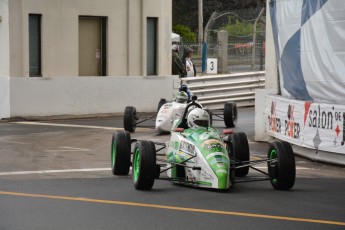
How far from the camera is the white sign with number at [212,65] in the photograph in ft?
112

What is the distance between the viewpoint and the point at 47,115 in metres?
25.9

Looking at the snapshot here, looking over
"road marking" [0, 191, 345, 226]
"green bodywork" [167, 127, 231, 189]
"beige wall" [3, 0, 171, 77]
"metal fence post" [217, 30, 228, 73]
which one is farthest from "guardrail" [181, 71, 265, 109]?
"road marking" [0, 191, 345, 226]

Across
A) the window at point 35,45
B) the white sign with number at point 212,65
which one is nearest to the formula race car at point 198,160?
the window at point 35,45

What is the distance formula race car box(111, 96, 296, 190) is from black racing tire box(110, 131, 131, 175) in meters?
0.02

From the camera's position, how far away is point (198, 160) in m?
12.9

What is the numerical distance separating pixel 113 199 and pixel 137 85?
50.6 feet

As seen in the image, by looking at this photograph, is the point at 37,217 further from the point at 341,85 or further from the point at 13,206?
the point at 341,85

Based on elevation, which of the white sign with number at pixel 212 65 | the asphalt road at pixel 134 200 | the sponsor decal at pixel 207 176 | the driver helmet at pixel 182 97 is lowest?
the asphalt road at pixel 134 200

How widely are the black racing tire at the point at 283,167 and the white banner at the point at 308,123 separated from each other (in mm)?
3208

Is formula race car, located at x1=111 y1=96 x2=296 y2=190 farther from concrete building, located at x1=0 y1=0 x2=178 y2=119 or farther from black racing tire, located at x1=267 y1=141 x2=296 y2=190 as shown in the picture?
concrete building, located at x1=0 y1=0 x2=178 y2=119

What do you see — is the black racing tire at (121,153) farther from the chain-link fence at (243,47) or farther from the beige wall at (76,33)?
the chain-link fence at (243,47)

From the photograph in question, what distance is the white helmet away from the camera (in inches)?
545

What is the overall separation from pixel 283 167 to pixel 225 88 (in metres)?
16.5

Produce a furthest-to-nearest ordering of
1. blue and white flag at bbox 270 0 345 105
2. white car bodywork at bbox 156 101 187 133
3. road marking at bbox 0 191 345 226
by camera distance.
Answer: white car bodywork at bbox 156 101 187 133
blue and white flag at bbox 270 0 345 105
road marking at bbox 0 191 345 226
